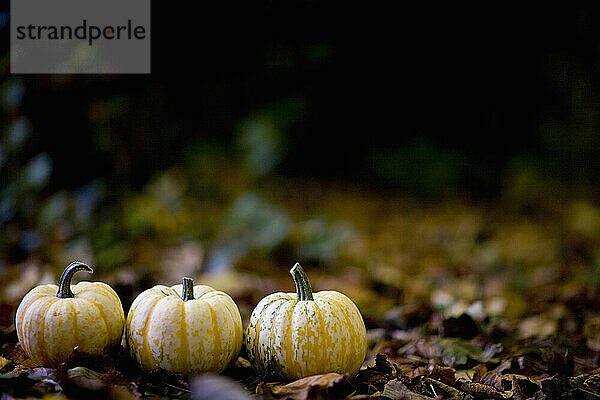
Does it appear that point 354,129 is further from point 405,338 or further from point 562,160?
point 405,338

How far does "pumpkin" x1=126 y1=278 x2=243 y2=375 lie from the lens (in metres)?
1.67

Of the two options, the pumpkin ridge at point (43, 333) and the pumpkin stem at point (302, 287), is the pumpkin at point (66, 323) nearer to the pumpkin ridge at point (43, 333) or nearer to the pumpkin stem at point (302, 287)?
the pumpkin ridge at point (43, 333)

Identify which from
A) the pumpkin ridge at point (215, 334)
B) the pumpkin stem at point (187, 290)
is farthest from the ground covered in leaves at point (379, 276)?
the pumpkin stem at point (187, 290)

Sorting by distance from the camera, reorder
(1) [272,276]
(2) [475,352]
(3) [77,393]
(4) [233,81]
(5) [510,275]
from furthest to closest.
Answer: (4) [233,81], (5) [510,275], (1) [272,276], (2) [475,352], (3) [77,393]

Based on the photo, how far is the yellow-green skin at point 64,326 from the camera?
1.69m

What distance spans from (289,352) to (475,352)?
2.71ft

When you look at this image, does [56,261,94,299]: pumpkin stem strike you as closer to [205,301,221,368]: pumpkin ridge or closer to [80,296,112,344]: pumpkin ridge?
[80,296,112,344]: pumpkin ridge

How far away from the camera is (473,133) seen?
6594 mm

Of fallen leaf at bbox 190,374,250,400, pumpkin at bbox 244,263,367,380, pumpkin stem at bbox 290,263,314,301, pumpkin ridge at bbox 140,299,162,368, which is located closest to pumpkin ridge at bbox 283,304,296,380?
pumpkin at bbox 244,263,367,380

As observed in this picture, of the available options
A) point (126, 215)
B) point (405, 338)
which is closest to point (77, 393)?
point (405, 338)

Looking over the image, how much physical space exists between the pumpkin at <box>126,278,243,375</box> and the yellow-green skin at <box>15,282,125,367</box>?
7cm

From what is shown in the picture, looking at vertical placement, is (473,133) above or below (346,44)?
below

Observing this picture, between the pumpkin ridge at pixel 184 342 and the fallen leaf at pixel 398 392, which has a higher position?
the pumpkin ridge at pixel 184 342

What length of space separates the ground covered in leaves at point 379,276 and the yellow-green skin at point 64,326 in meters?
0.05
